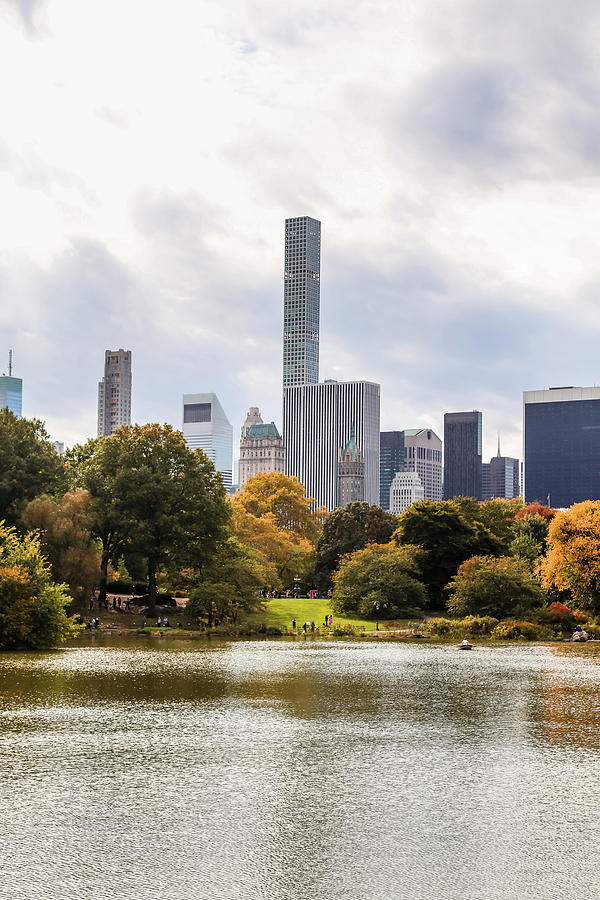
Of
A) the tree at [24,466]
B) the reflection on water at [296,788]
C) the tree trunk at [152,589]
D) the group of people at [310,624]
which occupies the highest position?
the tree at [24,466]

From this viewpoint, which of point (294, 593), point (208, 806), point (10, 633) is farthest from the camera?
point (294, 593)

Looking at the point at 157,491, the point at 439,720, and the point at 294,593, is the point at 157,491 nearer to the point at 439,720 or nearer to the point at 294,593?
the point at 294,593

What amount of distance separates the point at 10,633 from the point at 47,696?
16.0 meters

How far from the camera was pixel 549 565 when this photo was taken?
54438mm

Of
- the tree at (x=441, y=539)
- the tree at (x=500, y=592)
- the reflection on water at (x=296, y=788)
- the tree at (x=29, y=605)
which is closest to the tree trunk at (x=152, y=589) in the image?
the tree at (x=29, y=605)

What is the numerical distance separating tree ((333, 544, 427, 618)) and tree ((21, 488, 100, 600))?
61.4 ft

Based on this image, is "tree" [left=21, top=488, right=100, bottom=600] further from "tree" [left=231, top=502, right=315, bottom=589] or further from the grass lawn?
"tree" [left=231, top=502, right=315, bottom=589]

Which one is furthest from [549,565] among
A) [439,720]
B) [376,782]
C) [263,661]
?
[376,782]

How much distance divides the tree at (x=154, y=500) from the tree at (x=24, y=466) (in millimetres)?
1988

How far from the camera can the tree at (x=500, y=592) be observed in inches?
2264

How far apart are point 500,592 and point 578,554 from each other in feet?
22.0

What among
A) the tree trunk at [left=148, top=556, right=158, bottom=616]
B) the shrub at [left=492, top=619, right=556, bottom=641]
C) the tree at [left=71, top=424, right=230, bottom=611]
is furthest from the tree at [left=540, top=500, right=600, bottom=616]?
the tree trunk at [left=148, top=556, right=158, bottom=616]

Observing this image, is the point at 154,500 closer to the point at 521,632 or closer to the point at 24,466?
the point at 24,466

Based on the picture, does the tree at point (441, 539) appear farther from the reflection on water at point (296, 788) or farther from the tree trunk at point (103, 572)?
the reflection on water at point (296, 788)
